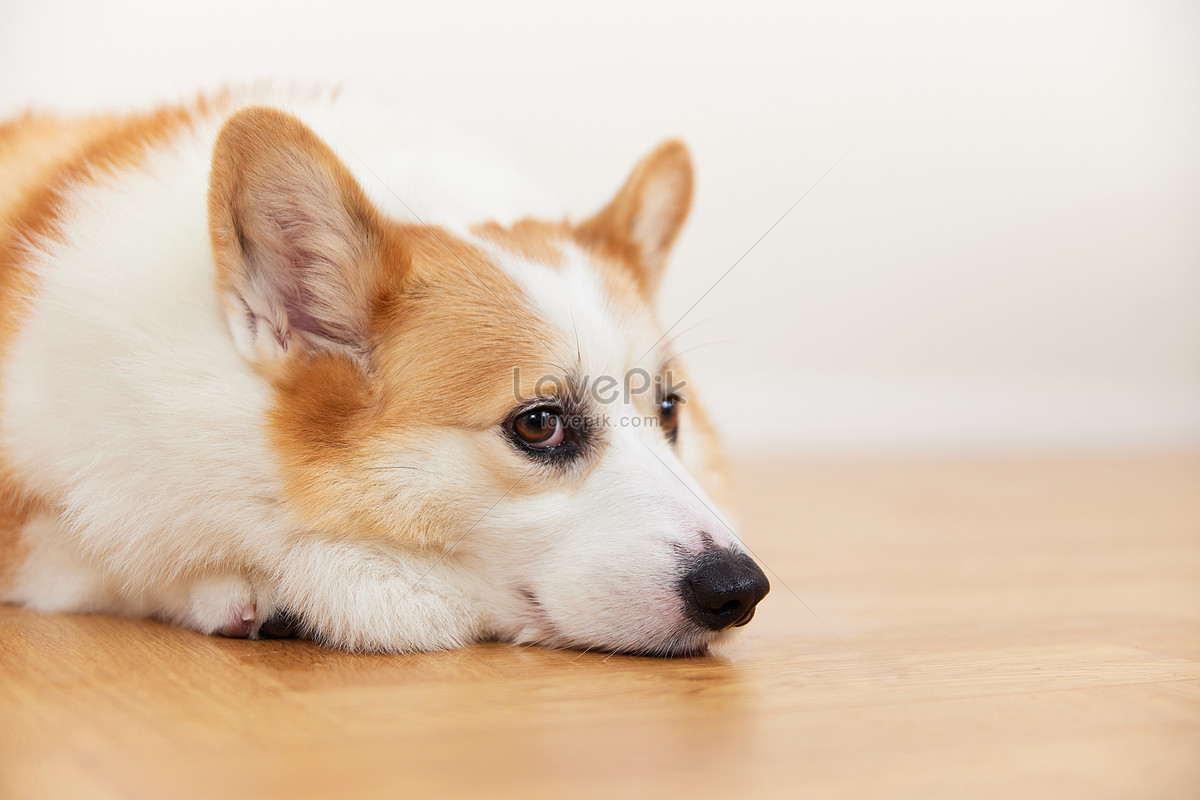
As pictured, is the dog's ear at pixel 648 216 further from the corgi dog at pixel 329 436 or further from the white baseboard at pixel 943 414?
the white baseboard at pixel 943 414

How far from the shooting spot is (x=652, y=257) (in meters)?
2.36

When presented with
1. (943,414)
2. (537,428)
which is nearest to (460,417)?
(537,428)

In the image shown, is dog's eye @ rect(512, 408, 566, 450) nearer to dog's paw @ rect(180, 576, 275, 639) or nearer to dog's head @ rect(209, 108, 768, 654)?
dog's head @ rect(209, 108, 768, 654)

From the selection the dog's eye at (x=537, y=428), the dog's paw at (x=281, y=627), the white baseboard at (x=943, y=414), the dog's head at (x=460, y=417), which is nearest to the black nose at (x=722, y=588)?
the dog's head at (x=460, y=417)

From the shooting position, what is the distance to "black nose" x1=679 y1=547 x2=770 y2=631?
152 cm

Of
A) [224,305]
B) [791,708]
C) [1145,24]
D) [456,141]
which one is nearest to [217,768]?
[791,708]

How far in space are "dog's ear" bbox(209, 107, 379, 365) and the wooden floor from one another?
510mm

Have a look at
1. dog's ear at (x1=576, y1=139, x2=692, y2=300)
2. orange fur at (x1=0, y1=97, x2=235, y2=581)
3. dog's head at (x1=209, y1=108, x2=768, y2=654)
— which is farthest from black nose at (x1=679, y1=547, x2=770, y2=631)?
orange fur at (x1=0, y1=97, x2=235, y2=581)

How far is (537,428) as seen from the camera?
1654 mm

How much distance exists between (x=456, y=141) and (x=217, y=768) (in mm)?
1465

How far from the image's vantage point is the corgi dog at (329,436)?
1.59 m

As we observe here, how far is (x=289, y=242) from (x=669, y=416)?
778 mm

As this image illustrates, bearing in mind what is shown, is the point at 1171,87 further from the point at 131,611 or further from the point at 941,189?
the point at 131,611

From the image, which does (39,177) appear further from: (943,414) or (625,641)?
(943,414)
